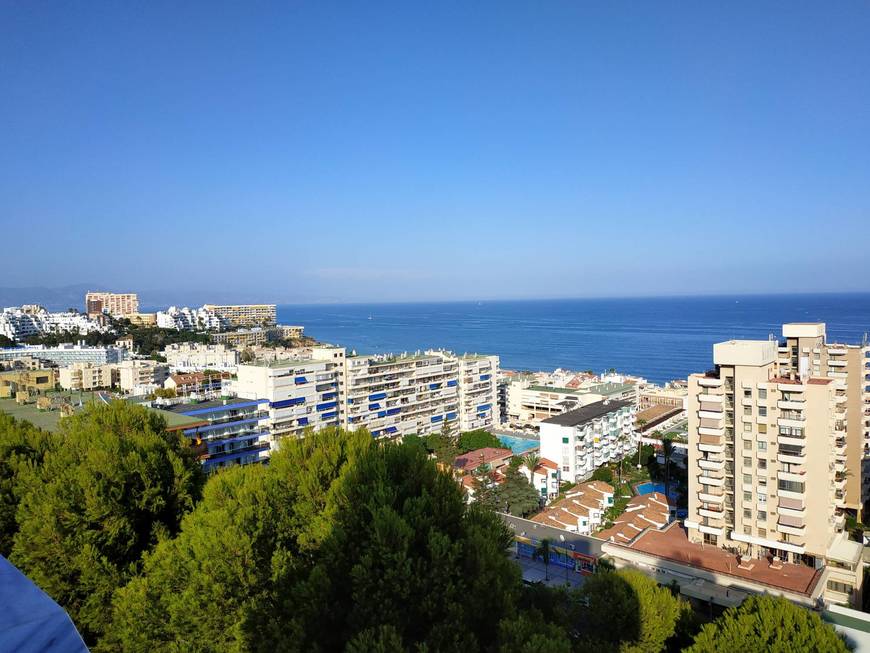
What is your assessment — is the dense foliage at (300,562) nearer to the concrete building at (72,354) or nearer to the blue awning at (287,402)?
the blue awning at (287,402)

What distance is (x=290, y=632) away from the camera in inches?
235

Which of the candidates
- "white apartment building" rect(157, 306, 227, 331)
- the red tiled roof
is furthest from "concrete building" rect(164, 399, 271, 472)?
"white apartment building" rect(157, 306, 227, 331)

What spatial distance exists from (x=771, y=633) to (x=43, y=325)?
3348 inches

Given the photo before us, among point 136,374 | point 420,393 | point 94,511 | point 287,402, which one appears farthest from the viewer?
point 136,374

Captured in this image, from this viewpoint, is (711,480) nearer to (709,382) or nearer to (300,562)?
(709,382)

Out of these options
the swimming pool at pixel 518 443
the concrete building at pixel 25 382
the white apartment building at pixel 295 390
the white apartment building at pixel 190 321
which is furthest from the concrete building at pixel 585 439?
the white apartment building at pixel 190 321

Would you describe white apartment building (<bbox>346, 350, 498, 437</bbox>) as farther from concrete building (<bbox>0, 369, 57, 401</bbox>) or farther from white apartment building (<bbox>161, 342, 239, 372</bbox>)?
white apartment building (<bbox>161, 342, 239, 372</bbox>)

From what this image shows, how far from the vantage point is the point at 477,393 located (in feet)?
108

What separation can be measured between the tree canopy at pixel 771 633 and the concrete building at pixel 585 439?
16.4m

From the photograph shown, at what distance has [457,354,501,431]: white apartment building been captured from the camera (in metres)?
32.2

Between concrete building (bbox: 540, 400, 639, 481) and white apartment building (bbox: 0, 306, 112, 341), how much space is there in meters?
57.3

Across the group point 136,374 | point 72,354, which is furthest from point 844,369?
point 72,354

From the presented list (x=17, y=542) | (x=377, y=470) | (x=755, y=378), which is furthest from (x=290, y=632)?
(x=755, y=378)

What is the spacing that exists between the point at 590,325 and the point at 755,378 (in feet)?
322
